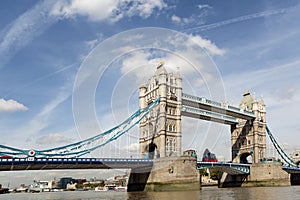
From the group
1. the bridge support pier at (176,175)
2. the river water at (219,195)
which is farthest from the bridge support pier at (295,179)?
the bridge support pier at (176,175)

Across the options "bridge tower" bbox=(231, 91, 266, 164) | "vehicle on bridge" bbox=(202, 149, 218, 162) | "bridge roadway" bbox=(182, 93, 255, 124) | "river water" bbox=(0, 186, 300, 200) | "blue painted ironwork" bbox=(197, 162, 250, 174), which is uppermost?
"bridge roadway" bbox=(182, 93, 255, 124)

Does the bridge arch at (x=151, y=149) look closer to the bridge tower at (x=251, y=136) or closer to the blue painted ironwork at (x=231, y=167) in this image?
the blue painted ironwork at (x=231, y=167)

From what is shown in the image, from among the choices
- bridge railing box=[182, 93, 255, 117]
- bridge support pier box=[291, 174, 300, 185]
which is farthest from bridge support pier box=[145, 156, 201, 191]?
bridge support pier box=[291, 174, 300, 185]

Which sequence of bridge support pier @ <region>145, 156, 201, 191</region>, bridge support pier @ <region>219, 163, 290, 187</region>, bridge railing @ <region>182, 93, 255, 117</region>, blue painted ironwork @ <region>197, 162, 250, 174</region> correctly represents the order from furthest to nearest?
bridge railing @ <region>182, 93, 255, 117</region>
bridge support pier @ <region>219, 163, 290, 187</region>
blue painted ironwork @ <region>197, 162, 250, 174</region>
bridge support pier @ <region>145, 156, 201, 191</region>

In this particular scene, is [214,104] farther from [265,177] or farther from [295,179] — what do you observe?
[295,179]

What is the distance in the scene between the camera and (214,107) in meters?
68.1

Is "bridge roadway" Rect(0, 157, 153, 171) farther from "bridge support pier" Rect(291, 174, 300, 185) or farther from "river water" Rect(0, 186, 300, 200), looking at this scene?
"bridge support pier" Rect(291, 174, 300, 185)

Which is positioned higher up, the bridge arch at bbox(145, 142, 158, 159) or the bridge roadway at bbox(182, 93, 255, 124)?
the bridge roadway at bbox(182, 93, 255, 124)

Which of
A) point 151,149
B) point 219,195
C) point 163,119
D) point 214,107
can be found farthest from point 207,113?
point 219,195

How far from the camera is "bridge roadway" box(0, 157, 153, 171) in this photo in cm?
3975

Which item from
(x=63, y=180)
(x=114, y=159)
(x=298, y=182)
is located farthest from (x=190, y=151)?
(x=63, y=180)

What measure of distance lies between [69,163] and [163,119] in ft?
61.2

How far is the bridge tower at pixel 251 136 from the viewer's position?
75875 mm

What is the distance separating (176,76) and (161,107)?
6461 millimetres
